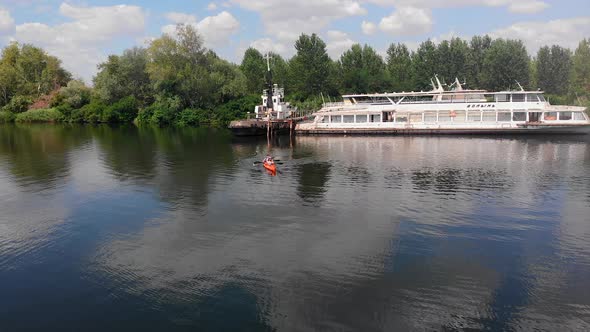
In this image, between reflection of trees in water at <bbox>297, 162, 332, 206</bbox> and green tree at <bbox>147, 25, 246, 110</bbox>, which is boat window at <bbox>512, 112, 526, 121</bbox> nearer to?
reflection of trees in water at <bbox>297, 162, 332, 206</bbox>

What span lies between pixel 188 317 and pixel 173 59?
4044 inches

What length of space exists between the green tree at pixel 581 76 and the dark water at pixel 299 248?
73145 mm

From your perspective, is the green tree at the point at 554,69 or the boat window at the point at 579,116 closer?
the boat window at the point at 579,116

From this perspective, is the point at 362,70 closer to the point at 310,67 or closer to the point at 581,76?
the point at 310,67

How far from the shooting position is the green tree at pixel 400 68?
349 feet

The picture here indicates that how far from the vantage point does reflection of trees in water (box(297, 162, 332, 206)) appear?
97.5 feet

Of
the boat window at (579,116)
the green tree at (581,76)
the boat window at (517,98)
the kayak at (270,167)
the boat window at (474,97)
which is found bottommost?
the kayak at (270,167)

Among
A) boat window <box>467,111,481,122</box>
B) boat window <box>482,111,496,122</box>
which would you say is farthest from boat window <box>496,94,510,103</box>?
boat window <box>467,111,481,122</box>

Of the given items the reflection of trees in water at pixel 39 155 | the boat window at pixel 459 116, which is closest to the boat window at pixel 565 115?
the boat window at pixel 459 116

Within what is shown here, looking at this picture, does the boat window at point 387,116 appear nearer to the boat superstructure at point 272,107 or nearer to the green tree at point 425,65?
the boat superstructure at point 272,107

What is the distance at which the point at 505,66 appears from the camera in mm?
97688

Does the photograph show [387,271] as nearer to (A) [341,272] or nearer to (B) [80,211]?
(A) [341,272]

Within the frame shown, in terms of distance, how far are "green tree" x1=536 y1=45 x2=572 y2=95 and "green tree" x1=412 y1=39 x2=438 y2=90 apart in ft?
83.6

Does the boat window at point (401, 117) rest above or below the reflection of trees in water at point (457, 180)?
above
